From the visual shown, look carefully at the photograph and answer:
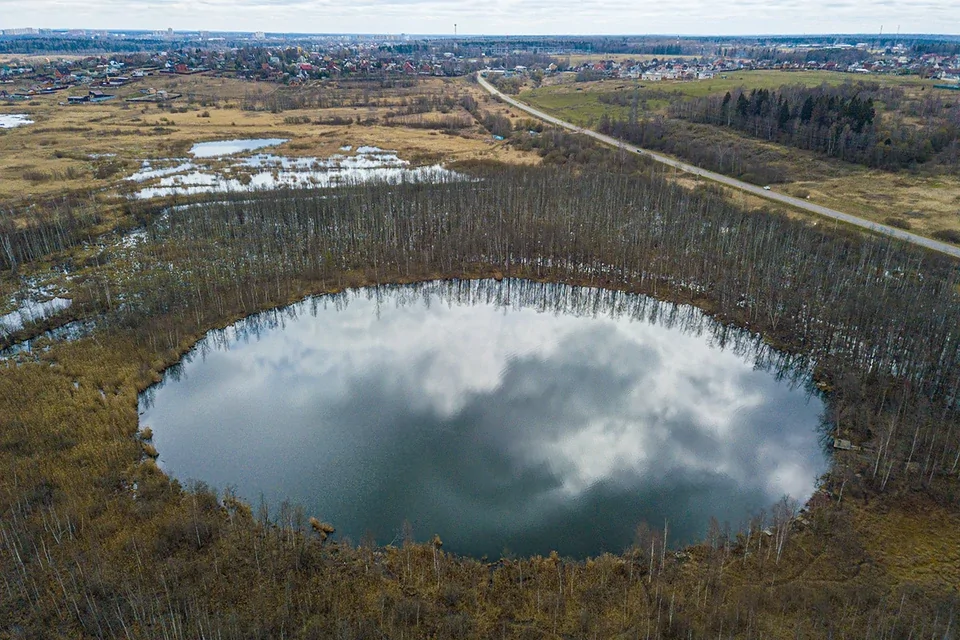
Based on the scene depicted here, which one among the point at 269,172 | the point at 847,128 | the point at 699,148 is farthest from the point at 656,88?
the point at 269,172

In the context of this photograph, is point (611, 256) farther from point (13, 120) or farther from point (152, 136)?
point (13, 120)

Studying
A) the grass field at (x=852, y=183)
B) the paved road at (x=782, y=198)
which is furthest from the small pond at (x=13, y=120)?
the grass field at (x=852, y=183)

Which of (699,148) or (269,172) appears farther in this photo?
(699,148)

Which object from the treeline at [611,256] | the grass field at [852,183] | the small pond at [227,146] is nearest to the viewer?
the treeline at [611,256]

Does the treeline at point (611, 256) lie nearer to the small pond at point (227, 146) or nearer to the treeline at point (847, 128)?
the treeline at point (847, 128)

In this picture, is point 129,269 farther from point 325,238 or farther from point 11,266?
point 325,238

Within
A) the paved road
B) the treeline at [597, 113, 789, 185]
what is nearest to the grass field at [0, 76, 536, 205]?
the paved road
